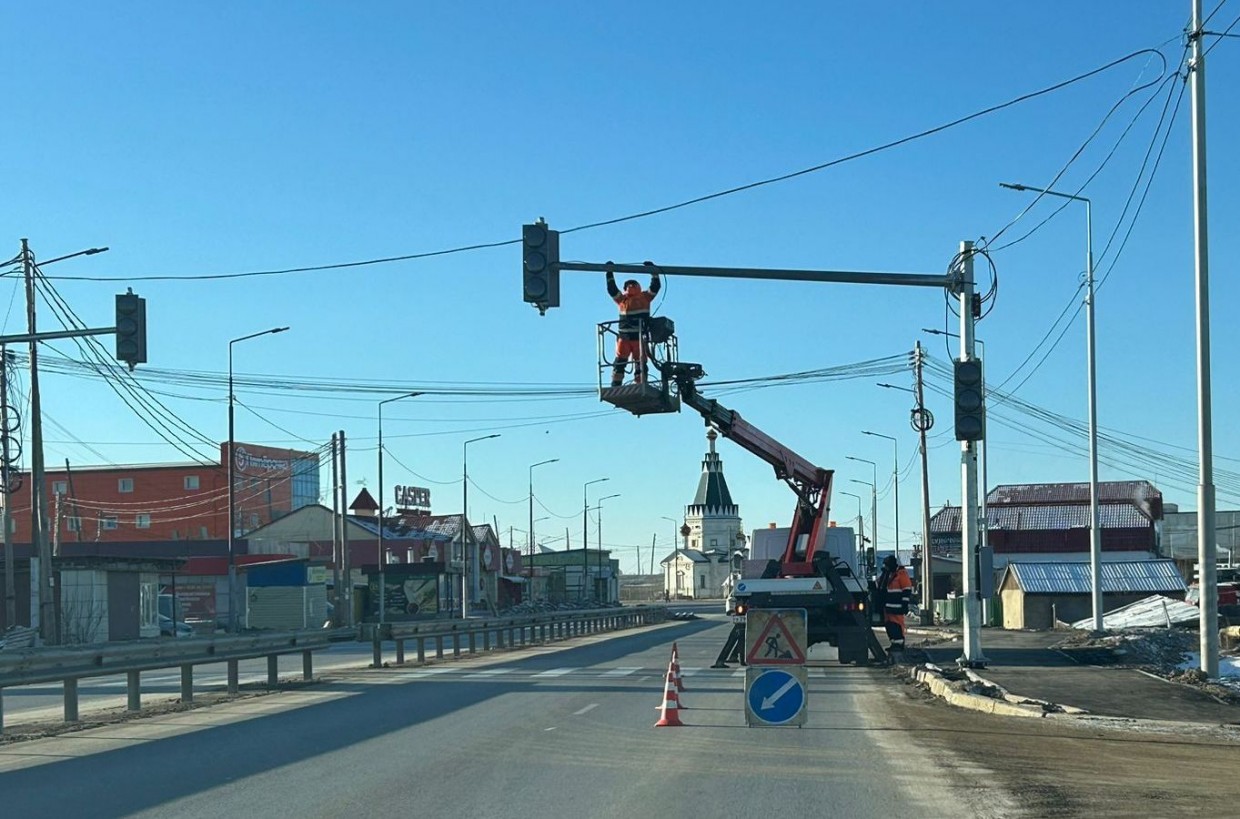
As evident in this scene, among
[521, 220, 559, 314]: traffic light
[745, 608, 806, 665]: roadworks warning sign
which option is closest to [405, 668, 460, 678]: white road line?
[521, 220, 559, 314]: traffic light

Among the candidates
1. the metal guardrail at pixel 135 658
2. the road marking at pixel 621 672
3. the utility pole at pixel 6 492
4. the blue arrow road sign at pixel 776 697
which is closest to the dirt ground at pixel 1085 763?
the blue arrow road sign at pixel 776 697

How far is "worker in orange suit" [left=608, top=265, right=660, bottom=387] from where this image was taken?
2192 cm

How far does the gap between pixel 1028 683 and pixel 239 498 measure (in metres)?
91.7

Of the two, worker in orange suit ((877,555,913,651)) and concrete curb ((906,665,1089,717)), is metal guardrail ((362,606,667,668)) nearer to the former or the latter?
worker in orange suit ((877,555,913,651))

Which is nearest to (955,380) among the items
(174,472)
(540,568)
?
(174,472)

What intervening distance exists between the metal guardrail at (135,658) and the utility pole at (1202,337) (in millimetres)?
14535

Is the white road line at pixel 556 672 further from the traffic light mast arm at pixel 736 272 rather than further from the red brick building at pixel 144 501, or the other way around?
the red brick building at pixel 144 501

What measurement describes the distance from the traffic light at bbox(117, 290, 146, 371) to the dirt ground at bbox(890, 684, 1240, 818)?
1210cm

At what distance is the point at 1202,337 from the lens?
68.8ft

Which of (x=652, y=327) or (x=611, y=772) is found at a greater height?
(x=652, y=327)

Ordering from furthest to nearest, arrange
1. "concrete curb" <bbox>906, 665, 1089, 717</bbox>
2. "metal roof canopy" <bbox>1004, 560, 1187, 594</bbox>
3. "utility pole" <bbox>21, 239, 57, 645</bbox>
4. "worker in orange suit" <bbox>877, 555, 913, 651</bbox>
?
"metal roof canopy" <bbox>1004, 560, 1187, 594</bbox> < "utility pole" <bbox>21, 239, 57, 645</bbox> < "worker in orange suit" <bbox>877, 555, 913, 651</bbox> < "concrete curb" <bbox>906, 665, 1089, 717</bbox>

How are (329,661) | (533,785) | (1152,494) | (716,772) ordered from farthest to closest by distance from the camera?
(1152,494) < (329,661) < (716,772) < (533,785)

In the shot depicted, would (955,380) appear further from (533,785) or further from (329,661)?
(329,661)

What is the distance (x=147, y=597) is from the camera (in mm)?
51625
